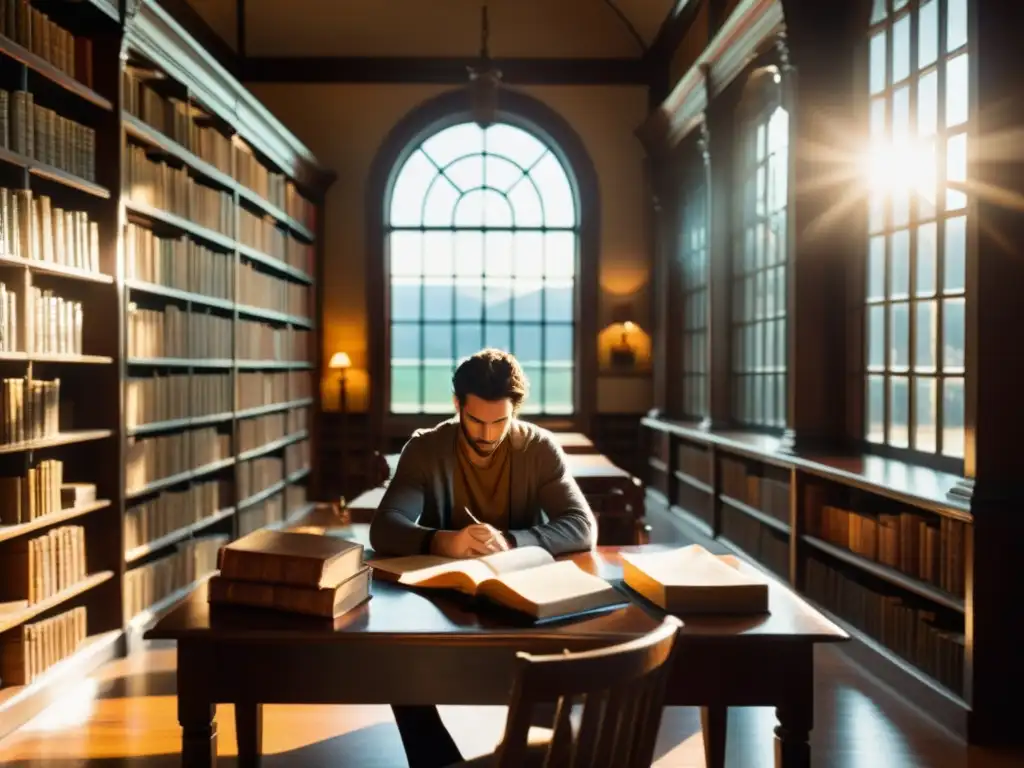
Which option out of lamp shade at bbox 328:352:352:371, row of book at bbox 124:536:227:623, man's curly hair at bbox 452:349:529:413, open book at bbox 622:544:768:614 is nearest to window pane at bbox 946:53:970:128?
man's curly hair at bbox 452:349:529:413

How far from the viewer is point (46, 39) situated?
4535 millimetres

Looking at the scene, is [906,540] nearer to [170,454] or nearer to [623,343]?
[170,454]

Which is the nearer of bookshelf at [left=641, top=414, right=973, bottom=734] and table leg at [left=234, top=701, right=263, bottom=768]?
table leg at [left=234, top=701, right=263, bottom=768]

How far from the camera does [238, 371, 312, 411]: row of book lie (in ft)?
26.0

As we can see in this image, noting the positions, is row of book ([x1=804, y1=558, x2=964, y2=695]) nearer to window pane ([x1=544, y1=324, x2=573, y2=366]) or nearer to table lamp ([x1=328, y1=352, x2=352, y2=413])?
window pane ([x1=544, y1=324, x2=573, y2=366])

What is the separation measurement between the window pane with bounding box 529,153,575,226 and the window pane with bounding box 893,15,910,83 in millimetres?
6175

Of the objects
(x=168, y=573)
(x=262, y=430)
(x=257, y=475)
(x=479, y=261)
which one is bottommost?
(x=168, y=573)

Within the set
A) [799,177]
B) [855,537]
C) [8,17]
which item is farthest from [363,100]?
[855,537]

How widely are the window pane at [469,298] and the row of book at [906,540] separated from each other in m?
6.29

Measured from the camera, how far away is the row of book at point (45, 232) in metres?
4.10

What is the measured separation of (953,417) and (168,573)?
4.15 m

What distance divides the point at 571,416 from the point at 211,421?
16.2 feet

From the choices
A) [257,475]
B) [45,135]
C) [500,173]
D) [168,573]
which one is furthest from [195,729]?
[500,173]

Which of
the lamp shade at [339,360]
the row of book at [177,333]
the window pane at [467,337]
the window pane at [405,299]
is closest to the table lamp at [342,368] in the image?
the lamp shade at [339,360]
